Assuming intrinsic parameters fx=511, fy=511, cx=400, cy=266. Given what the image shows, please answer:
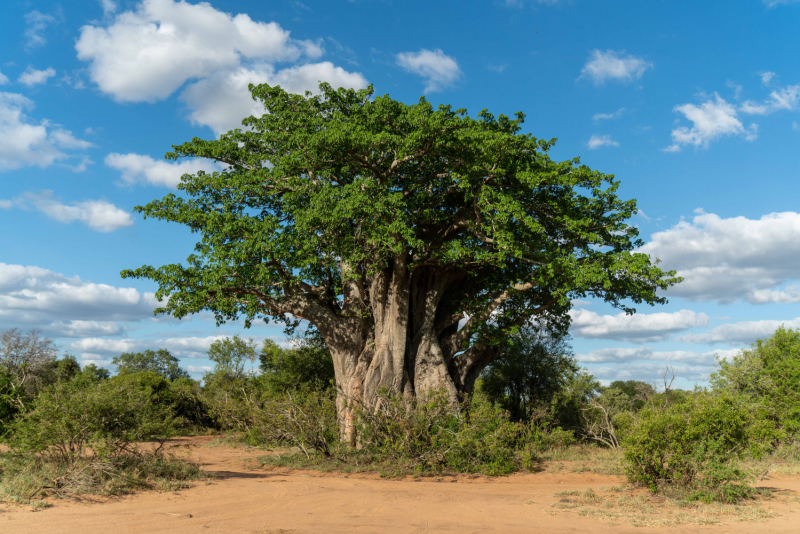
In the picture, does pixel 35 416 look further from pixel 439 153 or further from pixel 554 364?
pixel 554 364

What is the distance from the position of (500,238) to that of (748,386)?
1171 centimetres

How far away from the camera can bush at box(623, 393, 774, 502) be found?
764cm

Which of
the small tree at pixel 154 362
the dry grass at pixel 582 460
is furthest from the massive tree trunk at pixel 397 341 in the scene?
the small tree at pixel 154 362

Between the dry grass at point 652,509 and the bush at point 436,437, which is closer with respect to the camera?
the dry grass at point 652,509

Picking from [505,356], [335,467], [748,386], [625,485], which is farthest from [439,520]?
[748,386]

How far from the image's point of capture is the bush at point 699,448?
25.1ft

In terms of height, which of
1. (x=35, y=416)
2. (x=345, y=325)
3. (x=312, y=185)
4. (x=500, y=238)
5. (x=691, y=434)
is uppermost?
(x=312, y=185)

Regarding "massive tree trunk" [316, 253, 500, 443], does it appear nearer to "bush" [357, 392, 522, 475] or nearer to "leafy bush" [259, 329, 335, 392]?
"bush" [357, 392, 522, 475]

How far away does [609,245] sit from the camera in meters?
13.7

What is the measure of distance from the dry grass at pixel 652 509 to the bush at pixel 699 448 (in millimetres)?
275

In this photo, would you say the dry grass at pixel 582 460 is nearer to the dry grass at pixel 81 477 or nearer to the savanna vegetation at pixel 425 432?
the savanna vegetation at pixel 425 432

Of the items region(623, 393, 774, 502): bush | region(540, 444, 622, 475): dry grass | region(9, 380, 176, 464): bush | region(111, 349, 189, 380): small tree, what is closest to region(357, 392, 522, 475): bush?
region(540, 444, 622, 475): dry grass

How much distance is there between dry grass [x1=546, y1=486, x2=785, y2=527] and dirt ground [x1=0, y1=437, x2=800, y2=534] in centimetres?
14

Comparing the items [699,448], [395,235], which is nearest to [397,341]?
[395,235]
